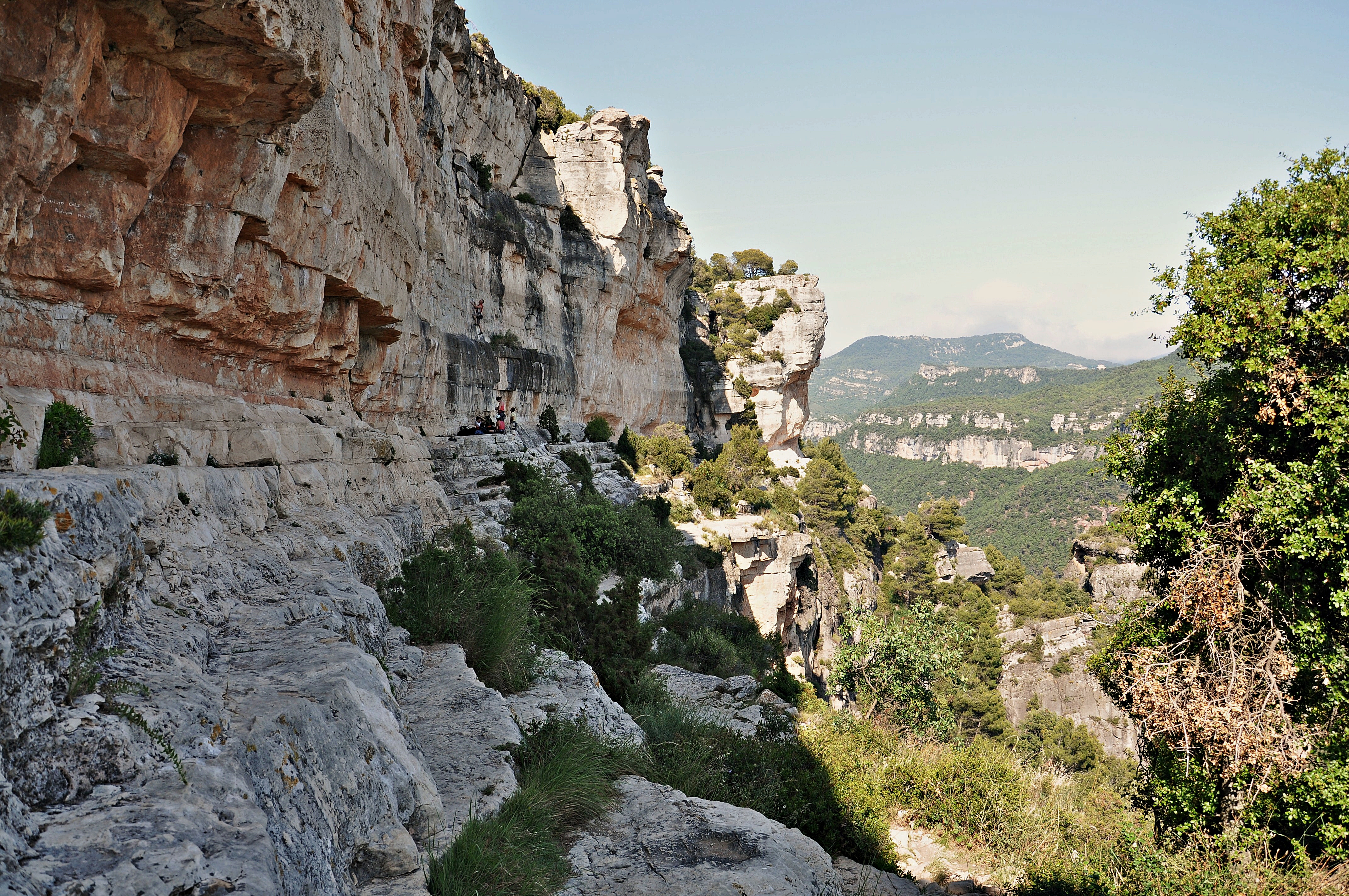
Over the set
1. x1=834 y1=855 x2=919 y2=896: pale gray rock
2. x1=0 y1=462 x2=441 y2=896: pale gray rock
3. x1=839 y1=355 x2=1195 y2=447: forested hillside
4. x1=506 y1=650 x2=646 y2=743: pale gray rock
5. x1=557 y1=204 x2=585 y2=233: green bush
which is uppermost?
x1=557 y1=204 x2=585 y2=233: green bush

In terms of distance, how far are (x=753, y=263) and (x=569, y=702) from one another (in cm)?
6619

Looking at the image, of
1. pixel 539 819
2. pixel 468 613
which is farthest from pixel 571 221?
pixel 539 819

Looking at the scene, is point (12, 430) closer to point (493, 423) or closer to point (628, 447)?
point (493, 423)

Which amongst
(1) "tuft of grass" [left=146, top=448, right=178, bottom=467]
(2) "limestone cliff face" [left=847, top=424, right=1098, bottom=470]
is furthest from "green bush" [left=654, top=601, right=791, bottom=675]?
(2) "limestone cliff face" [left=847, top=424, right=1098, bottom=470]

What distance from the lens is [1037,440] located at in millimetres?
119562

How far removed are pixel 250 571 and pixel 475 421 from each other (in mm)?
15837

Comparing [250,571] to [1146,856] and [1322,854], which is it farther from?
[1322,854]

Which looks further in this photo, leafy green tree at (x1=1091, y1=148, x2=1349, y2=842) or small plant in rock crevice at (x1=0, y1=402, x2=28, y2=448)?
leafy green tree at (x1=1091, y1=148, x2=1349, y2=842)

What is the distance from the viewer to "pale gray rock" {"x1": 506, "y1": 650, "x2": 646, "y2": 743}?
20.2 feet

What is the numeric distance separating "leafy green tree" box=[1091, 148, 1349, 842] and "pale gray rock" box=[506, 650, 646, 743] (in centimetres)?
678

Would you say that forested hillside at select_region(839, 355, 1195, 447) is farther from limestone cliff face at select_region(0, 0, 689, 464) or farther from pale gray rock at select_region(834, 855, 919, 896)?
limestone cliff face at select_region(0, 0, 689, 464)

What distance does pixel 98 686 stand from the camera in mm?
2824

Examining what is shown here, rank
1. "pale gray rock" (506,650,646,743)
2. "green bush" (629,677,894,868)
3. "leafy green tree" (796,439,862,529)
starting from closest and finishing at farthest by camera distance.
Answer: "pale gray rock" (506,650,646,743) < "green bush" (629,677,894,868) < "leafy green tree" (796,439,862,529)

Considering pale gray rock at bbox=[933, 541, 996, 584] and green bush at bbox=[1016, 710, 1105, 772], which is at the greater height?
pale gray rock at bbox=[933, 541, 996, 584]
